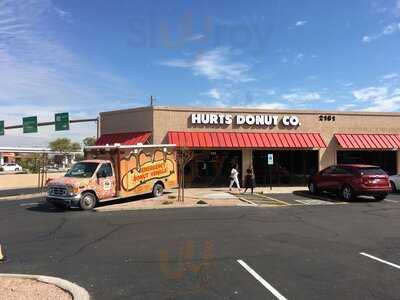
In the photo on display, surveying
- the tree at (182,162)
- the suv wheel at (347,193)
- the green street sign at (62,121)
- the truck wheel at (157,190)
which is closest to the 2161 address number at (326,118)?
the suv wheel at (347,193)

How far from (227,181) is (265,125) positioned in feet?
14.5

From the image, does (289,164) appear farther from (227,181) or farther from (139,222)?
(139,222)

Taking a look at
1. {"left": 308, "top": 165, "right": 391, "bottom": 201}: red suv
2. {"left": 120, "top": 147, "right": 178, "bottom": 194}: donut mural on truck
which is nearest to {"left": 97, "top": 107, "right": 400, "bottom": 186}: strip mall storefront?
{"left": 120, "top": 147, "right": 178, "bottom": 194}: donut mural on truck

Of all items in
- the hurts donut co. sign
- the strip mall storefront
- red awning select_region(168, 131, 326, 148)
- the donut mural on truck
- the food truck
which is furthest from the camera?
the hurts donut co. sign

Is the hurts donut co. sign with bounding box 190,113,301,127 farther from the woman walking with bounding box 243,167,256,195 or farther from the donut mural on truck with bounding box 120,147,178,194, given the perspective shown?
the donut mural on truck with bounding box 120,147,178,194

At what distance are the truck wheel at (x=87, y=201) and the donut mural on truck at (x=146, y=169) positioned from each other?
1941mm

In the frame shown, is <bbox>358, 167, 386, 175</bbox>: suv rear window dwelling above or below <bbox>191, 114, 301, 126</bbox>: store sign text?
below

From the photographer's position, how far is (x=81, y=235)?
37.8ft

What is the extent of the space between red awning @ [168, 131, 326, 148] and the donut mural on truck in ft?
13.4

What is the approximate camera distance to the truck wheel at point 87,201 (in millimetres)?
17375

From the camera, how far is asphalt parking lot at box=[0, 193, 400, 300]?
6754mm

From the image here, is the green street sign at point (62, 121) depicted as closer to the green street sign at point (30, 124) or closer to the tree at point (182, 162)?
the green street sign at point (30, 124)

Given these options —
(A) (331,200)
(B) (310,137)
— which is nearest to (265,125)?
(B) (310,137)

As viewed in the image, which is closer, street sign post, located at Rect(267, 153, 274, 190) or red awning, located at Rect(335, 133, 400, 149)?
street sign post, located at Rect(267, 153, 274, 190)
